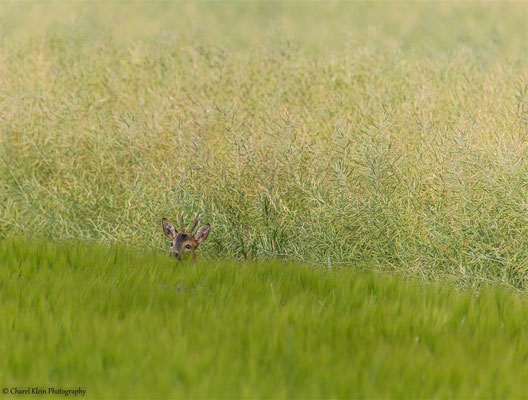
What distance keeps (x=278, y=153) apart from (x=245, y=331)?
2.43m

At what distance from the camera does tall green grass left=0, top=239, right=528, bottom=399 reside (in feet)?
9.93

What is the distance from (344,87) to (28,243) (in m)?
4.31

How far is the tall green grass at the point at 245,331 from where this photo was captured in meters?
3.03

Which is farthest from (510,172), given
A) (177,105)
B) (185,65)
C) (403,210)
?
(185,65)

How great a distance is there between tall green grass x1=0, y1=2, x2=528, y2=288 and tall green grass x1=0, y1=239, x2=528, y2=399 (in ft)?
2.09

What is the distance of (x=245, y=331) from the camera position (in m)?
3.54

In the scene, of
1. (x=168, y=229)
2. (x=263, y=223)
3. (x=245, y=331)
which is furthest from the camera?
(x=263, y=223)

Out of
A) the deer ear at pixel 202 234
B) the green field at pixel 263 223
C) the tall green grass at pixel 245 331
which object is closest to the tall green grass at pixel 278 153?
the green field at pixel 263 223

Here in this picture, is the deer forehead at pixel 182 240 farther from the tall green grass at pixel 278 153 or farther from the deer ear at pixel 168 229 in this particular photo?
the tall green grass at pixel 278 153

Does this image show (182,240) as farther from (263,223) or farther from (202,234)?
(263,223)

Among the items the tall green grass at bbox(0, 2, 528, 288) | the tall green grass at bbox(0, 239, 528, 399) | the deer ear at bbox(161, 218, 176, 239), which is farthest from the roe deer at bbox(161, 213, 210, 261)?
the tall green grass at bbox(0, 2, 528, 288)

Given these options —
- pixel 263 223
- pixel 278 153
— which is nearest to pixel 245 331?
pixel 263 223

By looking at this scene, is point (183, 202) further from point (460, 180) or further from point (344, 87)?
point (344, 87)

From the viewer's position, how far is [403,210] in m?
5.34
